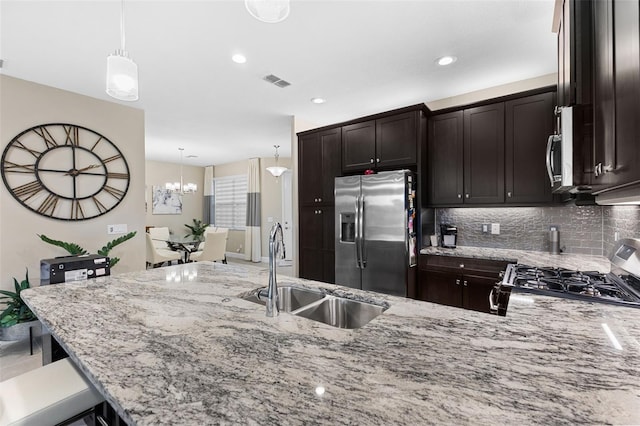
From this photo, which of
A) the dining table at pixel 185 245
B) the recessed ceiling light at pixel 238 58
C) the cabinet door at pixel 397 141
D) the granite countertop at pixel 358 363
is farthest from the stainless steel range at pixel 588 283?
the dining table at pixel 185 245

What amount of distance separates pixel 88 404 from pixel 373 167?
313 centimetres

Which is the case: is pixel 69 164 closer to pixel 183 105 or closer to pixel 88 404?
pixel 183 105

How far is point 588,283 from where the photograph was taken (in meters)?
1.62

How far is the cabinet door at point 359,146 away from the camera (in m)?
3.48

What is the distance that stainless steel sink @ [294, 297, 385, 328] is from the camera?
1.39 m

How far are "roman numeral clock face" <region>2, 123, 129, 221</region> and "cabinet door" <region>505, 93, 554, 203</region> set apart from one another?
15.0 feet

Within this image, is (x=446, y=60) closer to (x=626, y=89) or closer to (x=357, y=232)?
(x=357, y=232)

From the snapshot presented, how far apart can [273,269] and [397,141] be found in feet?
8.41

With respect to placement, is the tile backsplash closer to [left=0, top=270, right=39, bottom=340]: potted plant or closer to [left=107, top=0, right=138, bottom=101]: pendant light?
[left=107, top=0, right=138, bottom=101]: pendant light

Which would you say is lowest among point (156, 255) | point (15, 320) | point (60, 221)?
point (15, 320)

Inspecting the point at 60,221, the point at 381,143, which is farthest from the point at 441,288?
the point at 60,221

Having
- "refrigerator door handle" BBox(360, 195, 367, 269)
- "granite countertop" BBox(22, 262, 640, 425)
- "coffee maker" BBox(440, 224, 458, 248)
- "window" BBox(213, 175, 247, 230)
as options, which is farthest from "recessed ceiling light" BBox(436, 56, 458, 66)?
"window" BBox(213, 175, 247, 230)

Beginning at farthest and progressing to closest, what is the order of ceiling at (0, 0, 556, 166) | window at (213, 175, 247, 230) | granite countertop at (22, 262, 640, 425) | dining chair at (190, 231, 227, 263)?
1. window at (213, 175, 247, 230)
2. dining chair at (190, 231, 227, 263)
3. ceiling at (0, 0, 556, 166)
4. granite countertop at (22, 262, 640, 425)

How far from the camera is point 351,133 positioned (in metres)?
3.65
